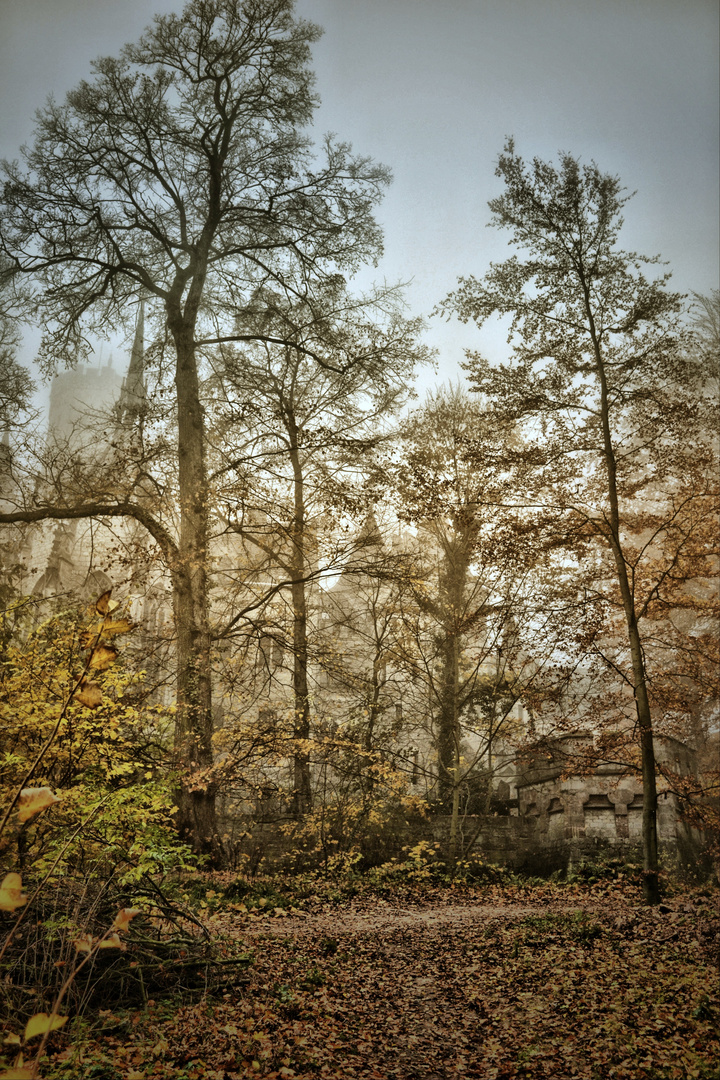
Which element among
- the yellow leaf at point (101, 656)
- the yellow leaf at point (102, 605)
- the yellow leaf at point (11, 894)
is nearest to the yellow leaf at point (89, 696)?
the yellow leaf at point (101, 656)

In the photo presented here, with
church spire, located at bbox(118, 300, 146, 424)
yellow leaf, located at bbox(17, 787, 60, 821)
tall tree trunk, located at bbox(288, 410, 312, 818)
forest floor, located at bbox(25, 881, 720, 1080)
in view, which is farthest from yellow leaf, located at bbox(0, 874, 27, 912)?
church spire, located at bbox(118, 300, 146, 424)

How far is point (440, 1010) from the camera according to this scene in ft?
11.0

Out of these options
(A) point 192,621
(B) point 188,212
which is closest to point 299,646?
(A) point 192,621

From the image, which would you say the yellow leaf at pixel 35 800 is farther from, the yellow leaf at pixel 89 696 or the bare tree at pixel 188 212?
the bare tree at pixel 188 212

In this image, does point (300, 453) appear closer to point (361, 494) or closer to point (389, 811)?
point (361, 494)

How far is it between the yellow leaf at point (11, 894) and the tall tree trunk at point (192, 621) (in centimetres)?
510

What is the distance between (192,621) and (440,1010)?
488 centimetres

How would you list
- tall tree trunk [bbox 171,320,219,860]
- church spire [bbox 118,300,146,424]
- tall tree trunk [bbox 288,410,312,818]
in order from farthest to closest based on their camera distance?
church spire [bbox 118,300,146,424]
tall tree trunk [bbox 288,410,312,818]
tall tree trunk [bbox 171,320,219,860]

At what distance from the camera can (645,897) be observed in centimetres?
554

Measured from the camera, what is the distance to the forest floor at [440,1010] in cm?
260

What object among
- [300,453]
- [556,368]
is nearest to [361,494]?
[300,453]

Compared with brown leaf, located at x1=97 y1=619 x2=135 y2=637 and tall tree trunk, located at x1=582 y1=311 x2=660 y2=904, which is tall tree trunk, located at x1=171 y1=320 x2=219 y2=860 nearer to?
tall tree trunk, located at x1=582 y1=311 x2=660 y2=904

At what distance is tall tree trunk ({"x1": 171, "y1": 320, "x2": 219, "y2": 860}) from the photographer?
695 centimetres

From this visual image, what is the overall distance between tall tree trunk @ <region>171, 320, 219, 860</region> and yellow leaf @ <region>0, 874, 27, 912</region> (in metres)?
5.10
